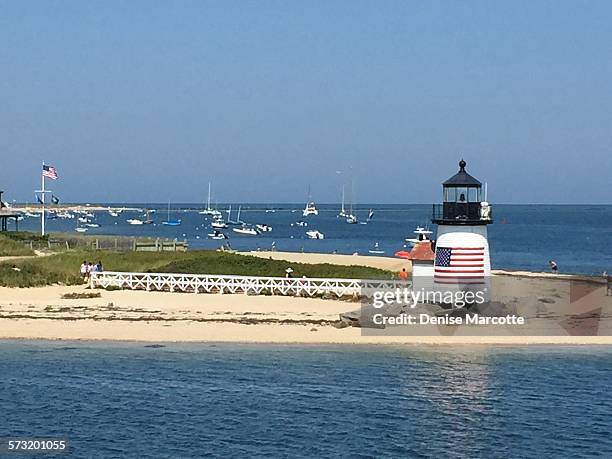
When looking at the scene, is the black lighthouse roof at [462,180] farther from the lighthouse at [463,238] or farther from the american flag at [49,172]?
the american flag at [49,172]

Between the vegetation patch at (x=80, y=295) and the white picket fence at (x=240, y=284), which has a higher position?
the white picket fence at (x=240, y=284)

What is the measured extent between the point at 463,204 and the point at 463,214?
38 cm

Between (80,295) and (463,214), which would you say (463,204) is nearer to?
(463,214)

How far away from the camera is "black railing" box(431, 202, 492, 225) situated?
113ft

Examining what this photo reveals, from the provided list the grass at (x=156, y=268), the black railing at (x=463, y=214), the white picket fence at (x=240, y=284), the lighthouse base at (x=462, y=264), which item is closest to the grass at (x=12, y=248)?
the grass at (x=156, y=268)

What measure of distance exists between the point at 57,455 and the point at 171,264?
1189 inches

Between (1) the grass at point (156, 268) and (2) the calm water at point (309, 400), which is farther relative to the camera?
(1) the grass at point (156, 268)

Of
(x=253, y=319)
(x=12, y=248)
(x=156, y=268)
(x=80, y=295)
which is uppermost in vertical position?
(x=12, y=248)

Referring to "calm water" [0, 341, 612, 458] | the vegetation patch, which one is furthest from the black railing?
the vegetation patch

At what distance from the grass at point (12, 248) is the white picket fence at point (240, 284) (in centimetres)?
1549

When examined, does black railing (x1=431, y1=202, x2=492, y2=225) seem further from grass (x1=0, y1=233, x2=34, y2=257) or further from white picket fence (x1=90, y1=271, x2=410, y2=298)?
grass (x1=0, y1=233, x2=34, y2=257)

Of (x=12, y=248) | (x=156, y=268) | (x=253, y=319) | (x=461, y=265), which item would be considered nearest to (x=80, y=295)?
(x=156, y=268)

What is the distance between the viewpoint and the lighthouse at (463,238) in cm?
3469

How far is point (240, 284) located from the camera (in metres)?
43.7
